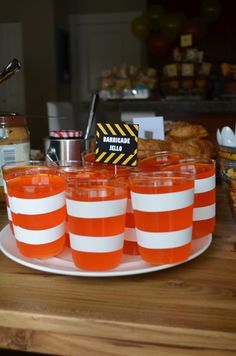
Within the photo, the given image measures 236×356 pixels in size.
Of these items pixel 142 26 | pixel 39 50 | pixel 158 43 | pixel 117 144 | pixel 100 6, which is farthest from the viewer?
pixel 100 6

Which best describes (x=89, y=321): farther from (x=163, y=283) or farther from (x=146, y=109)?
(x=146, y=109)

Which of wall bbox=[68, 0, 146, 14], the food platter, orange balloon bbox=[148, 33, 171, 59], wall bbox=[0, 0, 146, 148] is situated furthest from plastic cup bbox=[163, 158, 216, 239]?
wall bbox=[68, 0, 146, 14]

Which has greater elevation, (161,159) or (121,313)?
(161,159)

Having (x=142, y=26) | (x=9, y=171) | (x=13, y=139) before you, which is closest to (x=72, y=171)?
(x=9, y=171)

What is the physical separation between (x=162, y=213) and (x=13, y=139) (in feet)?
1.90

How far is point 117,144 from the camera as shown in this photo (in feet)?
2.72

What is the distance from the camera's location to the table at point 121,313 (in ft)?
1.87

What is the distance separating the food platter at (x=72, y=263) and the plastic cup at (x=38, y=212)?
0.01 metres

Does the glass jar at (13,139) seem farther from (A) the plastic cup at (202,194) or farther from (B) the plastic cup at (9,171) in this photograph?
(A) the plastic cup at (202,194)

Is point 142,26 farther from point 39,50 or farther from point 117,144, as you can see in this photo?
point 117,144

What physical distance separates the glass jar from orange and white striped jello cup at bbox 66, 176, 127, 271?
0.48m

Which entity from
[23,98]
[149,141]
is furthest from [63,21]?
[149,141]

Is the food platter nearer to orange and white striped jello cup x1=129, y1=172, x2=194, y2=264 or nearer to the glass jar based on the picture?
orange and white striped jello cup x1=129, y1=172, x2=194, y2=264

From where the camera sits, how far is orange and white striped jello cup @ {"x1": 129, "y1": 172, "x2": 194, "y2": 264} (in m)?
0.66
